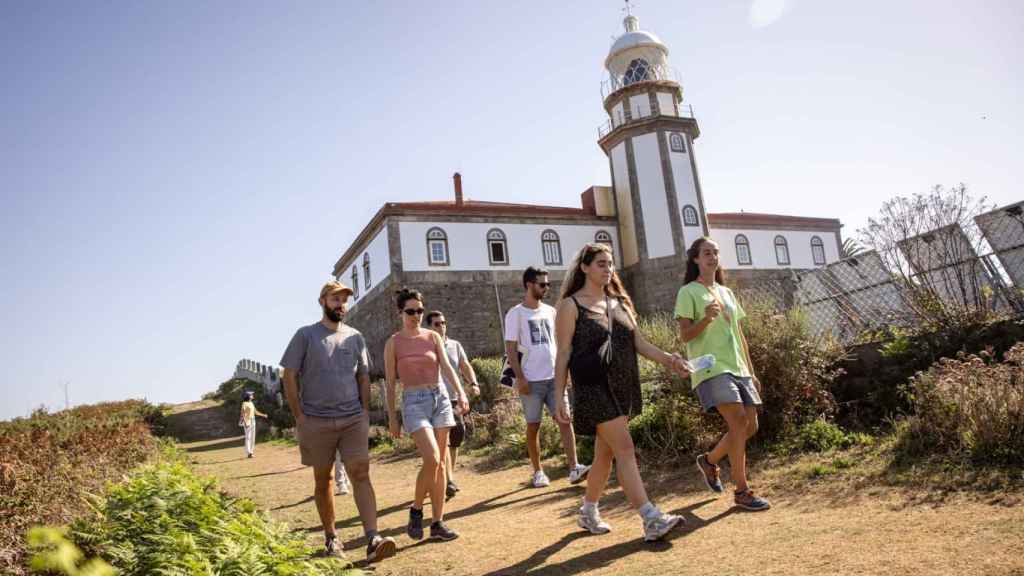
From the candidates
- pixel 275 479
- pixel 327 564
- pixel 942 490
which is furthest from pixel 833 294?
pixel 275 479

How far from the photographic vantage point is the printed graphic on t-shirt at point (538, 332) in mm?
6500

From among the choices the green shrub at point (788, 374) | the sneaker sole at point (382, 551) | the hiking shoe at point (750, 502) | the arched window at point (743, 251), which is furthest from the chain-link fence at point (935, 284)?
the arched window at point (743, 251)

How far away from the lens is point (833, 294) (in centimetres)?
954

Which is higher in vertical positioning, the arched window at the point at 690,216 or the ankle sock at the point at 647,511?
the arched window at the point at 690,216

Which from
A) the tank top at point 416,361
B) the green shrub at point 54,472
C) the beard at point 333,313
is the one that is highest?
the beard at point 333,313

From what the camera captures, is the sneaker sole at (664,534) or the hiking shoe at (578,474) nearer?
the sneaker sole at (664,534)

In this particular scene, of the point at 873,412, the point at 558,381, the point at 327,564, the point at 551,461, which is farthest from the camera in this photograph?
the point at 551,461

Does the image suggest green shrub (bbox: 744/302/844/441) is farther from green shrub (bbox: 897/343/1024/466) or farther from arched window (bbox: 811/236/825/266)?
arched window (bbox: 811/236/825/266)

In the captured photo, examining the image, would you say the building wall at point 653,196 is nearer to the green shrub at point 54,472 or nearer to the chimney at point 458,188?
the chimney at point 458,188

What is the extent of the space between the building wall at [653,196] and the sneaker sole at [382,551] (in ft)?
82.4

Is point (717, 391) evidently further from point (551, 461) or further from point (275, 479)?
point (275, 479)

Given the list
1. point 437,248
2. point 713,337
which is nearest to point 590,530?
point 713,337

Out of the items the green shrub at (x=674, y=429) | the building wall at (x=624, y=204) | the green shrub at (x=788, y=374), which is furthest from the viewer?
the building wall at (x=624, y=204)

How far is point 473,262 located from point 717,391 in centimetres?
2328
